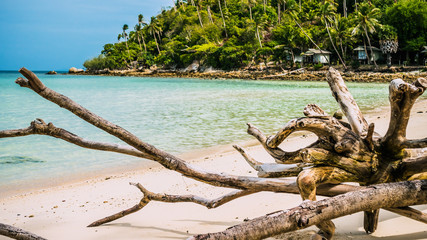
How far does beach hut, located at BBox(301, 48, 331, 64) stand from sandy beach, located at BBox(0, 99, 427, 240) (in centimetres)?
4820

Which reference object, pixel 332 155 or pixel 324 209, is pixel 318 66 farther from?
pixel 324 209

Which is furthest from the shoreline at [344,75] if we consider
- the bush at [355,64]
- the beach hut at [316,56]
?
the beach hut at [316,56]

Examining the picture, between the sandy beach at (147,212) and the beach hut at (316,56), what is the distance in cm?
4820

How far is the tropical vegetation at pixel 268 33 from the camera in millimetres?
44531

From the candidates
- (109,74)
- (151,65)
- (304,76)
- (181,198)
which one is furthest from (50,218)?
(109,74)

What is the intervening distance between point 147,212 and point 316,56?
54.6 meters

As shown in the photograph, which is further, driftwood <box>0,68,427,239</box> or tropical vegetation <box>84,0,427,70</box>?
tropical vegetation <box>84,0,427,70</box>

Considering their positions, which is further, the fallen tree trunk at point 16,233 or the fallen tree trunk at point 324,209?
the fallen tree trunk at point 16,233

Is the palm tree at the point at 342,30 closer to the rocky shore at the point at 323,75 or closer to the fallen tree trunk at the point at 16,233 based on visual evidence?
the rocky shore at the point at 323,75

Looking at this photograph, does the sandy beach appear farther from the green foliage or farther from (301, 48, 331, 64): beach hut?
the green foliage

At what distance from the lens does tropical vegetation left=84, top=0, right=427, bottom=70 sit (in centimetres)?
4453

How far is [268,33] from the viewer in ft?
236

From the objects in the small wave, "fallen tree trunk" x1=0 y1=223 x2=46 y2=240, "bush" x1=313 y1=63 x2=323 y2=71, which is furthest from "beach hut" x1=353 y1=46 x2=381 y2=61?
"fallen tree trunk" x1=0 y1=223 x2=46 y2=240

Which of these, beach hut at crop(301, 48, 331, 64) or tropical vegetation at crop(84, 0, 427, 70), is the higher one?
tropical vegetation at crop(84, 0, 427, 70)
